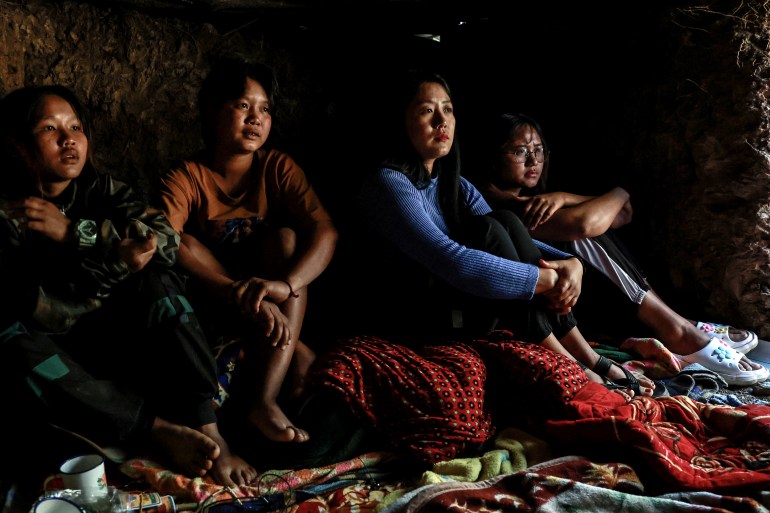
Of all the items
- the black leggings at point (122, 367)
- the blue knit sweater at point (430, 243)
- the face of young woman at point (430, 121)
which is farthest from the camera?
the face of young woman at point (430, 121)

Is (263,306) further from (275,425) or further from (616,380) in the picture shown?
(616,380)

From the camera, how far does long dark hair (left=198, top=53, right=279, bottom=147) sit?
2.45m

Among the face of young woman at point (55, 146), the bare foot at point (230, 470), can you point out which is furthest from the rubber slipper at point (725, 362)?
the face of young woman at point (55, 146)

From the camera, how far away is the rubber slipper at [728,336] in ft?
9.39

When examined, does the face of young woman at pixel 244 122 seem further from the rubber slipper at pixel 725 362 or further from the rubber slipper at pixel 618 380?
the rubber slipper at pixel 725 362

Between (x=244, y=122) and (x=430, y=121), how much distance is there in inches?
28.6

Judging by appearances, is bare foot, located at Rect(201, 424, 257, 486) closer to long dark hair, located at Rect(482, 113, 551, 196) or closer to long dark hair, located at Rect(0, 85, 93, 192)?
long dark hair, located at Rect(0, 85, 93, 192)

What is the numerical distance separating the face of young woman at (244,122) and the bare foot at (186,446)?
3.46ft

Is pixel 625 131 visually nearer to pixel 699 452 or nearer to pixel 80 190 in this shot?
pixel 699 452

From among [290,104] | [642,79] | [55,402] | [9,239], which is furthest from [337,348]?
[642,79]

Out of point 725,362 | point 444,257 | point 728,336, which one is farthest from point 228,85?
point 728,336

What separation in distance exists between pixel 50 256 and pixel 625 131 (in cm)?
266

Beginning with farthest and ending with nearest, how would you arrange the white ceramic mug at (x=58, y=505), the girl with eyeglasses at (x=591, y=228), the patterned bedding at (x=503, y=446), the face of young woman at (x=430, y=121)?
the girl with eyeglasses at (x=591, y=228) < the face of young woman at (x=430, y=121) < the patterned bedding at (x=503, y=446) < the white ceramic mug at (x=58, y=505)

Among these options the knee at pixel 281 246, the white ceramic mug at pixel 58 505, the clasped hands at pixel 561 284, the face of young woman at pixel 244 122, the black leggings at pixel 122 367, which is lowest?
the white ceramic mug at pixel 58 505
